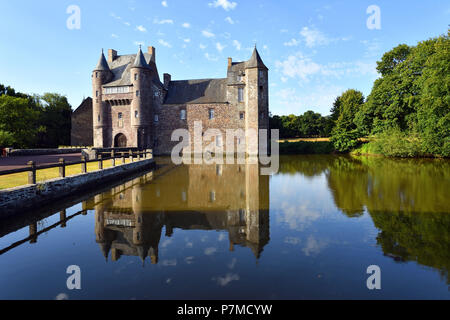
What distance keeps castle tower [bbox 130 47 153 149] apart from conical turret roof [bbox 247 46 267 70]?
13.4m

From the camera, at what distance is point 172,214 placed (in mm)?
7871

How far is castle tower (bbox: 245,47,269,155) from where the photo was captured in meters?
34.8

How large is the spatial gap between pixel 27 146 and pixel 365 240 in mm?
43634

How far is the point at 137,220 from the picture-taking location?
7281 millimetres

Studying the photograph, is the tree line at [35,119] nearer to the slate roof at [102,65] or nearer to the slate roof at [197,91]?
the slate roof at [102,65]

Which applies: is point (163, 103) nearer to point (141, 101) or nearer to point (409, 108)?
point (141, 101)

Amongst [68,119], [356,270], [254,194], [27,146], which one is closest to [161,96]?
[27,146]

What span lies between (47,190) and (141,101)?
92.4 ft

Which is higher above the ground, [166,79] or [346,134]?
[166,79]

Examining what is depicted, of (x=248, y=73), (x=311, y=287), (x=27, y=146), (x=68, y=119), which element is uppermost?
(x=248, y=73)

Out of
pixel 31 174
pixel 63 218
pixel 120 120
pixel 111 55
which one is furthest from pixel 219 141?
pixel 63 218

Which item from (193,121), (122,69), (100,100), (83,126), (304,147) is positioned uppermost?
(122,69)

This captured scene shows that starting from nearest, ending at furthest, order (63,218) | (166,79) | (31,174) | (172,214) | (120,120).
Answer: (63,218)
(172,214)
(31,174)
(120,120)
(166,79)

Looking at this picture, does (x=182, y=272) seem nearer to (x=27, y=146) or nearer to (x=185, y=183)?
(x=185, y=183)
